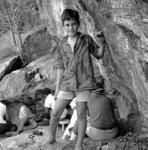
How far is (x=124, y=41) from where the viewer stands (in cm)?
490

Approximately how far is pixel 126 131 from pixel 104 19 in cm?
210

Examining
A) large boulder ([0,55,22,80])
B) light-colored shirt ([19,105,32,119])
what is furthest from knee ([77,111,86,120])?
large boulder ([0,55,22,80])

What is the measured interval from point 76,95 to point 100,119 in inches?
40.4

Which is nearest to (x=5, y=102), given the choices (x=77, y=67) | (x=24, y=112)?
(x=24, y=112)

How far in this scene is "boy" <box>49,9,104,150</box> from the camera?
4406mm

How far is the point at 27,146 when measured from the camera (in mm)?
5711

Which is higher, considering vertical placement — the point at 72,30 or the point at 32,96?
the point at 72,30

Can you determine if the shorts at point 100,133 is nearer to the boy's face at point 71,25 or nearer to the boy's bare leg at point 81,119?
the boy's bare leg at point 81,119

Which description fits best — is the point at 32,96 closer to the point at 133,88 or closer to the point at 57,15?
the point at 57,15

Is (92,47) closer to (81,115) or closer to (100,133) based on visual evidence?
(81,115)

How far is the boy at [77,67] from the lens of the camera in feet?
14.5

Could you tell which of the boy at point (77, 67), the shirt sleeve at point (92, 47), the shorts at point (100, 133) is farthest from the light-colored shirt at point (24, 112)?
the shirt sleeve at point (92, 47)

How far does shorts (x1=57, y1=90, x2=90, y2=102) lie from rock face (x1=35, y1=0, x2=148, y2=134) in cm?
96

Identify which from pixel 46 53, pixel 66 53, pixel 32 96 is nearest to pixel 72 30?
pixel 66 53
